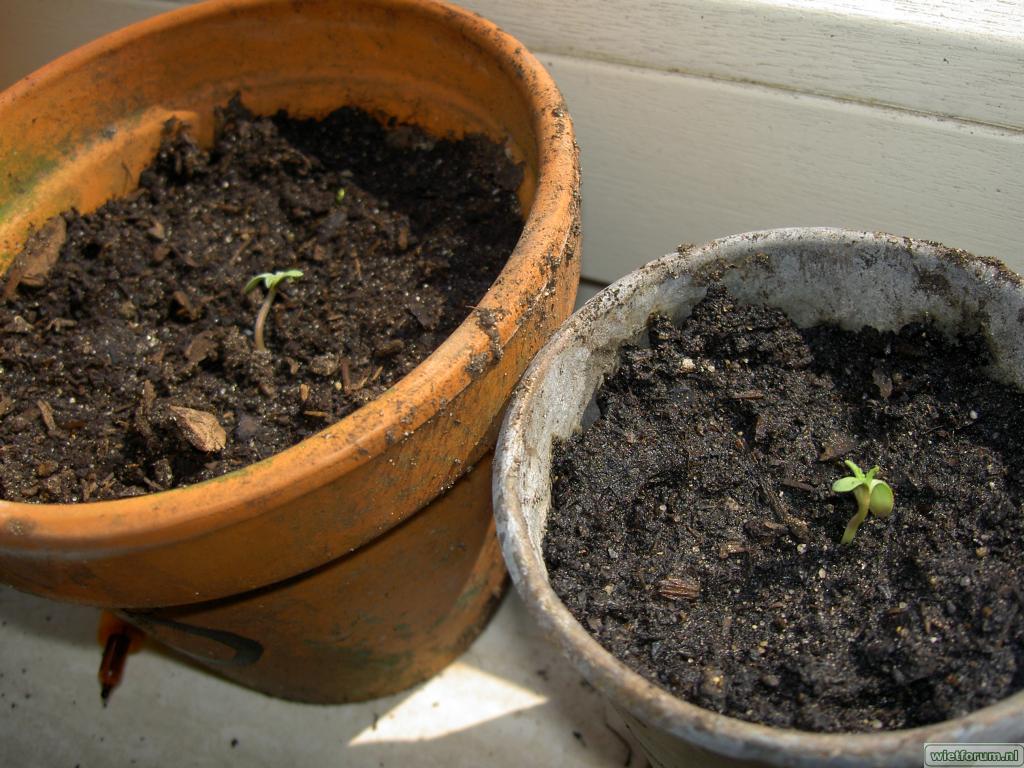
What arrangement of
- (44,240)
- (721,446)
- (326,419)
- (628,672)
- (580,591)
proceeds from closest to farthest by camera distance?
1. (628,672)
2. (580,591)
3. (721,446)
4. (326,419)
5. (44,240)

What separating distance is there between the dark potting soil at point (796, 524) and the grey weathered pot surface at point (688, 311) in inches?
0.9

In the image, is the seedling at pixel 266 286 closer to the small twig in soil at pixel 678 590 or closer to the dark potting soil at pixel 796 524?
the dark potting soil at pixel 796 524

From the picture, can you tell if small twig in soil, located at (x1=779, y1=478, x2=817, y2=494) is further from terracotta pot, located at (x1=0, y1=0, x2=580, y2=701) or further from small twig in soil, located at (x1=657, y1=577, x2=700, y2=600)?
terracotta pot, located at (x1=0, y1=0, x2=580, y2=701)

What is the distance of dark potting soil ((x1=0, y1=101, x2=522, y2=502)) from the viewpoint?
3.74 ft

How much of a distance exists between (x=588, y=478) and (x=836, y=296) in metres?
0.38

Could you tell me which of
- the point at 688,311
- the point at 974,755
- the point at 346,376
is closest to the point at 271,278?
the point at 346,376

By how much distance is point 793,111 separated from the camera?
134 centimetres

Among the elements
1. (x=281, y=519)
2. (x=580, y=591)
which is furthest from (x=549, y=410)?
(x=281, y=519)

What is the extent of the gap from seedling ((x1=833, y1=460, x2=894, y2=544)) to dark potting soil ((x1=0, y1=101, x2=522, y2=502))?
22.7 inches

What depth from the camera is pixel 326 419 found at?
3.74ft

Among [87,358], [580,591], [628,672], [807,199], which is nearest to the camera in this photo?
[628,672]

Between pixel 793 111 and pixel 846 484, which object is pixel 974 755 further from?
pixel 793 111

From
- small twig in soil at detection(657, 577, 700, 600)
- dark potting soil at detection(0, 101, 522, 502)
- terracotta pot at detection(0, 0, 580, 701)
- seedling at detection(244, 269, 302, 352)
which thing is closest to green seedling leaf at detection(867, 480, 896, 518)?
small twig in soil at detection(657, 577, 700, 600)

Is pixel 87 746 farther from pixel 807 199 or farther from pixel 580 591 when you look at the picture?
pixel 807 199
